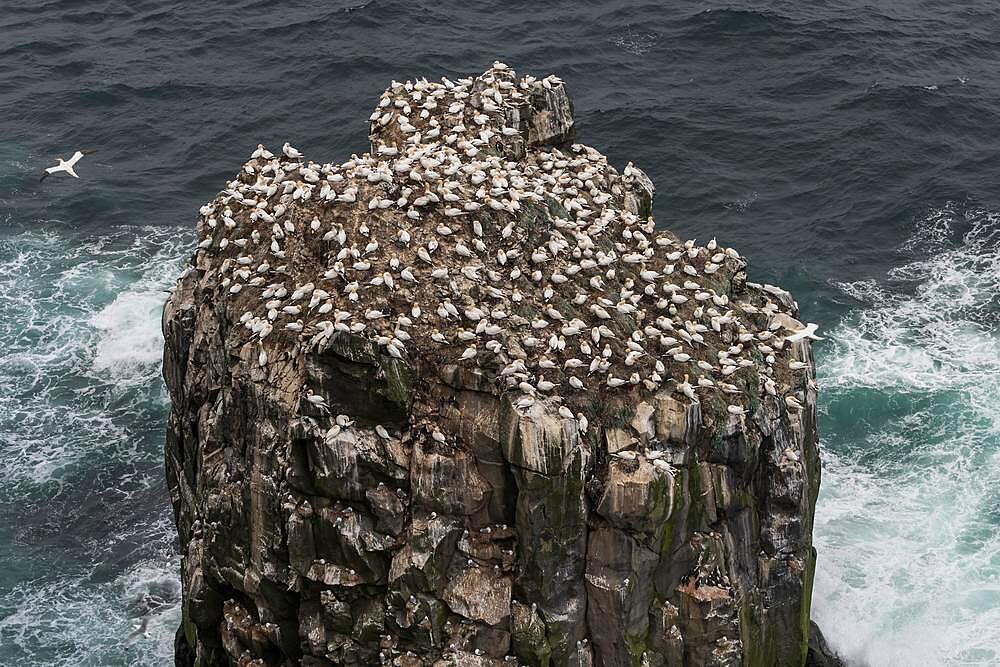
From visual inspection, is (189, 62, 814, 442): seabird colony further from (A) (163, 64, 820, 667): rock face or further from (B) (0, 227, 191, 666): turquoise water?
(B) (0, 227, 191, 666): turquoise water

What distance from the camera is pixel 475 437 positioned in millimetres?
38469

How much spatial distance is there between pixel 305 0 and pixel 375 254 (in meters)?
59.9

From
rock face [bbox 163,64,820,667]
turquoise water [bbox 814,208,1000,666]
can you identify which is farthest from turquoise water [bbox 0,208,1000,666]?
rock face [bbox 163,64,820,667]

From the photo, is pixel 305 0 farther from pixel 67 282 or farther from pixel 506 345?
pixel 506 345

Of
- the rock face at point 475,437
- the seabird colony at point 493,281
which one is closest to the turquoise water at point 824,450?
the rock face at point 475,437

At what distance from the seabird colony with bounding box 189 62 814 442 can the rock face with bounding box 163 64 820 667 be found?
10 centimetres

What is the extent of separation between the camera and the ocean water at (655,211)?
2127 inches

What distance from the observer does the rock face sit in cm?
3853

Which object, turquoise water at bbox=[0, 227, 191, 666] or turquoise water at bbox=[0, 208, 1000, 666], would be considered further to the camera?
turquoise water at bbox=[0, 227, 191, 666]

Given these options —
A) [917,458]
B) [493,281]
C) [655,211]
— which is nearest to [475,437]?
[493,281]

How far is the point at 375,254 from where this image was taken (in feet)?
136

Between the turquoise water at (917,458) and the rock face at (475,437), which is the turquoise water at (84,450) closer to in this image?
the rock face at (475,437)

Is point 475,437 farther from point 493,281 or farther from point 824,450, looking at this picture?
point 824,450

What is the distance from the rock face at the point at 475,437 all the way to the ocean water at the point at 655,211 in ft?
35.2
